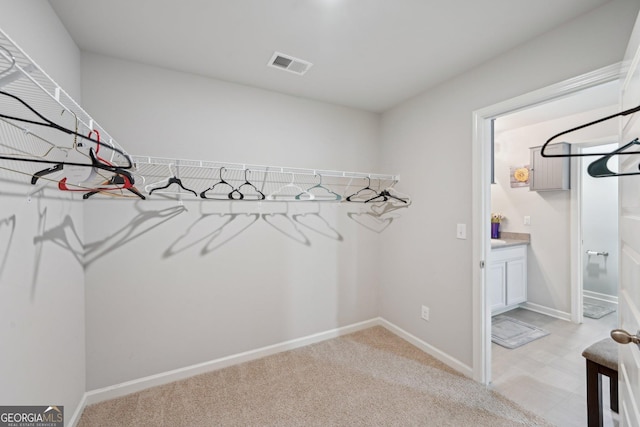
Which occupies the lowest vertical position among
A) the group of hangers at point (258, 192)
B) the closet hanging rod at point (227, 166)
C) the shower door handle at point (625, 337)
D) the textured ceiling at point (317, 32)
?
the shower door handle at point (625, 337)

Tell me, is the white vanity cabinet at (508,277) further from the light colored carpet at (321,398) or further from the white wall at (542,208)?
the light colored carpet at (321,398)

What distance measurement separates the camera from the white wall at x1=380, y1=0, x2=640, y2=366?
61.7 inches

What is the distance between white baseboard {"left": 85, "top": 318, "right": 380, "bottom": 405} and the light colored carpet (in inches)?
1.8

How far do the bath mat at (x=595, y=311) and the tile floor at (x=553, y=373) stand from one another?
19 cm

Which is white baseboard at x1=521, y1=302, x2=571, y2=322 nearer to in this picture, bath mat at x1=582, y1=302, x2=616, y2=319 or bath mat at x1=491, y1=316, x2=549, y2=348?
bath mat at x1=582, y1=302, x2=616, y2=319

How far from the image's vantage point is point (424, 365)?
92.1 inches

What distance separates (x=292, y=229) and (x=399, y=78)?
1.63 meters

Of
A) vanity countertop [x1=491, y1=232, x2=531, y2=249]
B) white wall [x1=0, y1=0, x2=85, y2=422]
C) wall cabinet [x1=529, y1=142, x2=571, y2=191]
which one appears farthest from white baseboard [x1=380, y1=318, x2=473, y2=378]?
white wall [x1=0, y1=0, x2=85, y2=422]

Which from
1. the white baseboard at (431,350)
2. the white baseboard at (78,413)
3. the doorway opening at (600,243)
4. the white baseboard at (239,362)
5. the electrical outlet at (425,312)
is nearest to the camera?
the white baseboard at (78,413)

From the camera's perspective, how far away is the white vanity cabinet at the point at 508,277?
133 inches

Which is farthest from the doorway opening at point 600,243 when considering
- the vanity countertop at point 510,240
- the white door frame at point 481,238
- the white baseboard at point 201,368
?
the white baseboard at point 201,368

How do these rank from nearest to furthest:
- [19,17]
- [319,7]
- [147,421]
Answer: [19,17]
[319,7]
[147,421]

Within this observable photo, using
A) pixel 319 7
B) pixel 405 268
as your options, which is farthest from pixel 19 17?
pixel 405 268

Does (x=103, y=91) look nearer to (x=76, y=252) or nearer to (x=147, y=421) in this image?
(x=76, y=252)
